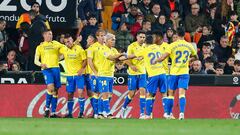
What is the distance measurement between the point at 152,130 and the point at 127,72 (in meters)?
8.85

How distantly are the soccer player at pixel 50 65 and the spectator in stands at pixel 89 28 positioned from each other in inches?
104

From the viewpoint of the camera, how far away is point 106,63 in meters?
24.7

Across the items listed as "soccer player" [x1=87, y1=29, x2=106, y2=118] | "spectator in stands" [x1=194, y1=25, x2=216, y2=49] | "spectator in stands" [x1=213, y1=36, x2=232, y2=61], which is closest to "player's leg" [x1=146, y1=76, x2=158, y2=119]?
"soccer player" [x1=87, y1=29, x2=106, y2=118]

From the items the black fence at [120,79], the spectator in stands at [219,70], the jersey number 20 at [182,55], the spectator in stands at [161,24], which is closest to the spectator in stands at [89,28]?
the spectator in stands at [161,24]

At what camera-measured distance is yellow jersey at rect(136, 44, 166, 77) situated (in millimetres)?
23844

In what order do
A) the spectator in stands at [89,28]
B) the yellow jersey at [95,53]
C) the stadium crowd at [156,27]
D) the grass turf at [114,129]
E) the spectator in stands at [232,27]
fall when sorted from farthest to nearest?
the spectator in stands at [232,27], the spectator in stands at [89,28], the stadium crowd at [156,27], the yellow jersey at [95,53], the grass turf at [114,129]

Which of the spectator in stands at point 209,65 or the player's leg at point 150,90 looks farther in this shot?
Result: the spectator in stands at point 209,65

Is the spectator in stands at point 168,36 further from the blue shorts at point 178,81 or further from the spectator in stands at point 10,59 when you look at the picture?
the blue shorts at point 178,81

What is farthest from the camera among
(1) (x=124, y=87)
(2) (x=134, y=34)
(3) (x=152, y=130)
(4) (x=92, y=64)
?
(2) (x=134, y=34)

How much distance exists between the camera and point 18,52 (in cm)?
2781

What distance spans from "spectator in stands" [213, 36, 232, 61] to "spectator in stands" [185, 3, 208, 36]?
1.03 meters

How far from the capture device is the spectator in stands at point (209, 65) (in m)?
27.3

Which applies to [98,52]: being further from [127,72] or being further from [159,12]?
[159,12]

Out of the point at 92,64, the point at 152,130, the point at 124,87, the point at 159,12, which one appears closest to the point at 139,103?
the point at 124,87
